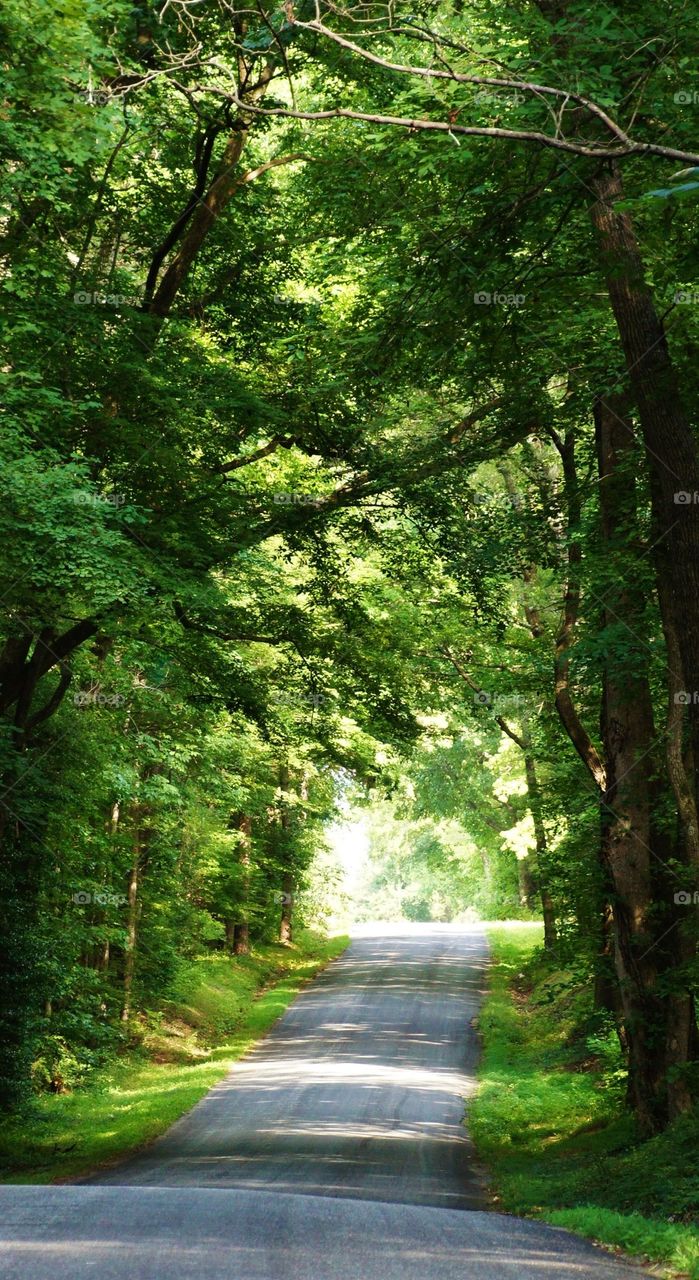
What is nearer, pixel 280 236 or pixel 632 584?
pixel 632 584

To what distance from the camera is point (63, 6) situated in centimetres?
1155

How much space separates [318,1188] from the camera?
12156mm

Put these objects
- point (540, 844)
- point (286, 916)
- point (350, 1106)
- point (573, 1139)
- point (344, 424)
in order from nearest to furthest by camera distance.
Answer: point (573, 1139), point (344, 424), point (350, 1106), point (540, 844), point (286, 916)

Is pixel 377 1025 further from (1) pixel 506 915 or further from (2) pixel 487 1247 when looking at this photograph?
(1) pixel 506 915

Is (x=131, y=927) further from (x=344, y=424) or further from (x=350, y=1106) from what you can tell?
(x=344, y=424)

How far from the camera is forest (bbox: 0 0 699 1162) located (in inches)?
414

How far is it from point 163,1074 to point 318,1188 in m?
12.6

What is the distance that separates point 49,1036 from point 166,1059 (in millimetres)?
5925

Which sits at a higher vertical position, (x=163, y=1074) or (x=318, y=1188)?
(x=318, y=1188)

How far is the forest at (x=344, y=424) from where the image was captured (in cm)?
1052

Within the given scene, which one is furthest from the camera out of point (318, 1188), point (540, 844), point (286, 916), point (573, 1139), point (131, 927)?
point (286, 916)

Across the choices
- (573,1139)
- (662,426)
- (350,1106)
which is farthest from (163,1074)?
(662,426)

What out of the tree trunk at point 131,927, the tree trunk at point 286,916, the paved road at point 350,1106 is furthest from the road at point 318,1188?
the tree trunk at point 286,916

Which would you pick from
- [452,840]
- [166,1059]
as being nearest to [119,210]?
[166,1059]
